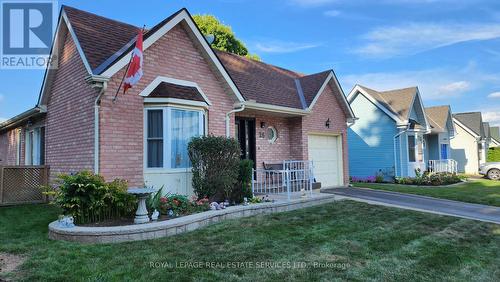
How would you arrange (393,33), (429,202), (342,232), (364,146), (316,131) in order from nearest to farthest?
(342,232) < (429,202) < (316,131) < (393,33) < (364,146)

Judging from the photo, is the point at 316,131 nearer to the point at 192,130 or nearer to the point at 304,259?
the point at 192,130

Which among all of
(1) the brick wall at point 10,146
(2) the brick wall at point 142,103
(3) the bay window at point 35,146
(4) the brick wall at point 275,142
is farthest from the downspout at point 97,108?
(1) the brick wall at point 10,146

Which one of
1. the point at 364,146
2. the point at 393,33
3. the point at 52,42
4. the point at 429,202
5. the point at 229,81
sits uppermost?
the point at 393,33

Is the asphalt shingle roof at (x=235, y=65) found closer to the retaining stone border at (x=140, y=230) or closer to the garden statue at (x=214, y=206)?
the retaining stone border at (x=140, y=230)

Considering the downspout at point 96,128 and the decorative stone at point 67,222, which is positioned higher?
the downspout at point 96,128

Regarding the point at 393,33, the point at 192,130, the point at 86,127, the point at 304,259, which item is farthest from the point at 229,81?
the point at 393,33

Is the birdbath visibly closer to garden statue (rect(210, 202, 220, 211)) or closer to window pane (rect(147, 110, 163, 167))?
garden statue (rect(210, 202, 220, 211))

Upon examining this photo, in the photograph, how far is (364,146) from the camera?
2141cm

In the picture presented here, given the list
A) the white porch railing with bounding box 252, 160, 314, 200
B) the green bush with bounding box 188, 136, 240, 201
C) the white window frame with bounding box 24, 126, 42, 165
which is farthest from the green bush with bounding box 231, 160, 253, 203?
the white window frame with bounding box 24, 126, 42, 165

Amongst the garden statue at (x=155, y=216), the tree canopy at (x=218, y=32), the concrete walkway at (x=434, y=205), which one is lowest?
the concrete walkway at (x=434, y=205)

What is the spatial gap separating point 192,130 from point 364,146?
14974 millimetres

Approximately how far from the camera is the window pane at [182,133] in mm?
8953

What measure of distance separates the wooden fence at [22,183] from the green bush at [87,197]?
4553 mm

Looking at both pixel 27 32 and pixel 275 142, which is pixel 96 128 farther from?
pixel 275 142
